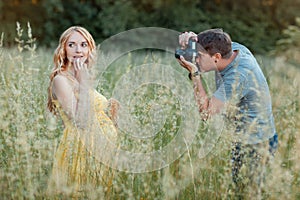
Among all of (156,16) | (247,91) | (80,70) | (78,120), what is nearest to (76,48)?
(80,70)

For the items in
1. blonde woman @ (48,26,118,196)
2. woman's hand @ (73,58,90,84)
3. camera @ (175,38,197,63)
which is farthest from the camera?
camera @ (175,38,197,63)

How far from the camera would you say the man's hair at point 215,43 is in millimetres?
3008

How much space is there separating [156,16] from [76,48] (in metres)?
13.7

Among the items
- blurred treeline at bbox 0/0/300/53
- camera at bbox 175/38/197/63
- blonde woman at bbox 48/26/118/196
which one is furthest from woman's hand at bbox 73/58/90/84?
blurred treeline at bbox 0/0/300/53

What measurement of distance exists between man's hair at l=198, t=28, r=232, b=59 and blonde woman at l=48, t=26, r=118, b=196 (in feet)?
2.11

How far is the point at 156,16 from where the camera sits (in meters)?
16.6

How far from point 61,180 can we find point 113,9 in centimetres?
1395

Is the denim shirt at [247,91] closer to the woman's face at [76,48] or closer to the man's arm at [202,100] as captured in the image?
the man's arm at [202,100]

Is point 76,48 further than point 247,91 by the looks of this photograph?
Yes

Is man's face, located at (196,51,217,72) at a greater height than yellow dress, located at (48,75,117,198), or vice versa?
man's face, located at (196,51,217,72)

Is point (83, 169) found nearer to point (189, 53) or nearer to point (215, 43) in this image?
point (189, 53)

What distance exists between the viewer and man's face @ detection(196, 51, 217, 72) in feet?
9.98

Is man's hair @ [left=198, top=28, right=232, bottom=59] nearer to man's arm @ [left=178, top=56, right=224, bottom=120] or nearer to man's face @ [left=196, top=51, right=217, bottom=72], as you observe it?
man's face @ [left=196, top=51, right=217, bottom=72]

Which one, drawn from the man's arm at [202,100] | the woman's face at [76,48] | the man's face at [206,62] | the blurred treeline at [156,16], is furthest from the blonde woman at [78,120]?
the blurred treeline at [156,16]
